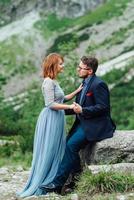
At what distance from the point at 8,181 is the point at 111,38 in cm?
7127

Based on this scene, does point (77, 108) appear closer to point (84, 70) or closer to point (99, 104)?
point (99, 104)

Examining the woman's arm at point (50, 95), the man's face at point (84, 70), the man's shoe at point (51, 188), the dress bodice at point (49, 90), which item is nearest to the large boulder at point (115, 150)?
the man's shoe at point (51, 188)

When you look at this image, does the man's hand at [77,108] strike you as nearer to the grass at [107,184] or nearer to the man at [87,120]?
the man at [87,120]

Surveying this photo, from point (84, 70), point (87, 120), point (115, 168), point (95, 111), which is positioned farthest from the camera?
point (84, 70)

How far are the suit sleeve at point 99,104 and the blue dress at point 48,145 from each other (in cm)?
65

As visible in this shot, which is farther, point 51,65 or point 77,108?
point 51,65

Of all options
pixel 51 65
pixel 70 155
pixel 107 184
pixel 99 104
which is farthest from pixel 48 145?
pixel 107 184

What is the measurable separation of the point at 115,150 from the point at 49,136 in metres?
1.28

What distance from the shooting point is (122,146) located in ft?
39.2

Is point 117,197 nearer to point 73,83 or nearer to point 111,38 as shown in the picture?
point 73,83

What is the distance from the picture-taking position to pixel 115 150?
11945 millimetres

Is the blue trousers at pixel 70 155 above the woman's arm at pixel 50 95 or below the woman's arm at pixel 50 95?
below

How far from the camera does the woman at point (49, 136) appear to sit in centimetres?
1173

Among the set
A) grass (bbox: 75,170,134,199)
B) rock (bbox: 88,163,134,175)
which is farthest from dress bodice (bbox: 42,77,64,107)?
grass (bbox: 75,170,134,199)
